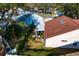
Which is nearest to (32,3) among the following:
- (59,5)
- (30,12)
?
(30,12)

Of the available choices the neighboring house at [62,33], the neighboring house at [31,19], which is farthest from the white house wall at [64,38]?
the neighboring house at [31,19]

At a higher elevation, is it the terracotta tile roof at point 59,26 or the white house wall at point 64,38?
the terracotta tile roof at point 59,26

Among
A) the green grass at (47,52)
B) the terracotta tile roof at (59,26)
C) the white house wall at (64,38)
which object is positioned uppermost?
the terracotta tile roof at (59,26)

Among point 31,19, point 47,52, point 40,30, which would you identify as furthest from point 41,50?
point 31,19

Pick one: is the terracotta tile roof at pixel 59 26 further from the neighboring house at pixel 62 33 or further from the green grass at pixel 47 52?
the green grass at pixel 47 52

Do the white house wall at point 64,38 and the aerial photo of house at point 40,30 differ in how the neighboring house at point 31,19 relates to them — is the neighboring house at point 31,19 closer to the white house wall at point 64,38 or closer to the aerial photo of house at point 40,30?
the aerial photo of house at point 40,30

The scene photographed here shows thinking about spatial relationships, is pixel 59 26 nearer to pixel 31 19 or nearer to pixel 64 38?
pixel 64 38

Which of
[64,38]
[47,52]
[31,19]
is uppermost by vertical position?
[31,19]
